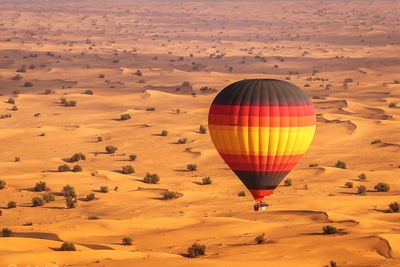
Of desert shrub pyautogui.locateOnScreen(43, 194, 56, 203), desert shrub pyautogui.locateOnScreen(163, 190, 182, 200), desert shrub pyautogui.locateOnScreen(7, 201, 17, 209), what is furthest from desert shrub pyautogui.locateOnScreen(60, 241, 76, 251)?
desert shrub pyautogui.locateOnScreen(163, 190, 182, 200)

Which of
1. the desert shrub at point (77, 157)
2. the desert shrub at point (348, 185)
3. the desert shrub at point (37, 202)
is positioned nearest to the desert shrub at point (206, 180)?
the desert shrub at point (348, 185)

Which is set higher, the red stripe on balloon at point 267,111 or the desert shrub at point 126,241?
the red stripe on balloon at point 267,111

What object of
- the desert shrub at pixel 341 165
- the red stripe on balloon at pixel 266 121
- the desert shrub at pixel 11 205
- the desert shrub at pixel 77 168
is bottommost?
the desert shrub at pixel 11 205

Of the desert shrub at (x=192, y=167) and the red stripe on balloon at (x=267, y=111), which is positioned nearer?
the red stripe on balloon at (x=267, y=111)

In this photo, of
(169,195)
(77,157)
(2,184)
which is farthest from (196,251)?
(77,157)

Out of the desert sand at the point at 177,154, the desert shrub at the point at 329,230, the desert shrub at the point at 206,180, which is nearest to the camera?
the desert sand at the point at 177,154

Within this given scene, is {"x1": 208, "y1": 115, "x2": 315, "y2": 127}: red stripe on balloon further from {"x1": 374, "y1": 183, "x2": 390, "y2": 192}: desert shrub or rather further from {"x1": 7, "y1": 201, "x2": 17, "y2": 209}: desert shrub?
{"x1": 7, "y1": 201, "x2": 17, "y2": 209}: desert shrub

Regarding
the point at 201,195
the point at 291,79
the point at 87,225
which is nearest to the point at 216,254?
the point at 87,225

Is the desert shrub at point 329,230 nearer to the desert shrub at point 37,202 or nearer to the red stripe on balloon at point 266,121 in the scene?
the red stripe on balloon at point 266,121
